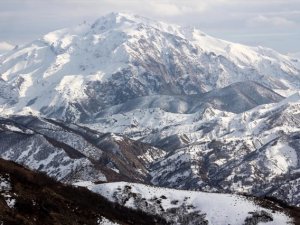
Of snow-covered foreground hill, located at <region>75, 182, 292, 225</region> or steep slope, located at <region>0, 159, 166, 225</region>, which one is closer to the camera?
steep slope, located at <region>0, 159, 166, 225</region>

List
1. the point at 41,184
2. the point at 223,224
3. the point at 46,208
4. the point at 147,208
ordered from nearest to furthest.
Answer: the point at 46,208
the point at 41,184
the point at 223,224
the point at 147,208

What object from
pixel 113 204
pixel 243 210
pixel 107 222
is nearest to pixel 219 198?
pixel 243 210

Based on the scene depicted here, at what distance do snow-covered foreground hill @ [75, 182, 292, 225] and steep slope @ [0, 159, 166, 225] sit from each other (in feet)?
37.4

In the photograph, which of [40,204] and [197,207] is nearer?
[40,204]

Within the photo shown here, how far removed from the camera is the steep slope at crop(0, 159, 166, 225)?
135m

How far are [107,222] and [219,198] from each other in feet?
165

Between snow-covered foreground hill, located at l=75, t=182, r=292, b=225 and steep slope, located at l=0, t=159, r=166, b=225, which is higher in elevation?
steep slope, located at l=0, t=159, r=166, b=225

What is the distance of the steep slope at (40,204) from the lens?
442ft

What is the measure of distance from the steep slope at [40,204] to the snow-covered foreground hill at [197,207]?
11.4m

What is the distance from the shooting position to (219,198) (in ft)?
625

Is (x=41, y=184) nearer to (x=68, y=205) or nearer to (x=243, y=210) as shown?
(x=68, y=205)

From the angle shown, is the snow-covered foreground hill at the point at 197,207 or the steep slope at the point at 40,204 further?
the snow-covered foreground hill at the point at 197,207

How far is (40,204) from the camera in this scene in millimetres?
143750

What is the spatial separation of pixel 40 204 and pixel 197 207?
58.6m
